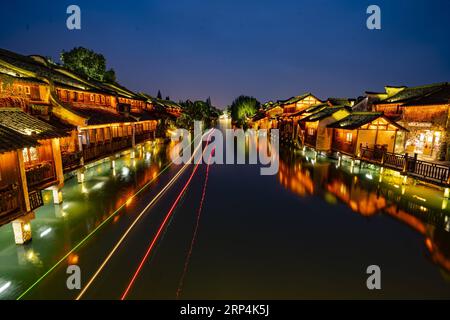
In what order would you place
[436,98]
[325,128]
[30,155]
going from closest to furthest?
[30,155] → [436,98] → [325,128]

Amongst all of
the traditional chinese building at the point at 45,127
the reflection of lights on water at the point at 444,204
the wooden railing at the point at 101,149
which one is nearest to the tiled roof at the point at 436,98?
the reflection of lights on water at the point at 444,204

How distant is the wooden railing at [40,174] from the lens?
40.9 feet

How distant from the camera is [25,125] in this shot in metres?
12.5

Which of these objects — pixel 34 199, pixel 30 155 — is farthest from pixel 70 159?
pixel 34 199

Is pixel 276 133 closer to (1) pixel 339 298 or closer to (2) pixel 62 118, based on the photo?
(2) pixel 62 118

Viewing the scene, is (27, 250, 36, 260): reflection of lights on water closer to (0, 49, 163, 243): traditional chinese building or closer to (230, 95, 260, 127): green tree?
(0, 49, 163, 243): traditional chinese building

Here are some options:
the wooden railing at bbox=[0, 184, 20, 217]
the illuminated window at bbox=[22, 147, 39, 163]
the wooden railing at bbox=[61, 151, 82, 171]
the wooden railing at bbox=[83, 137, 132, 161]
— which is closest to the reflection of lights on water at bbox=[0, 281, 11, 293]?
the wooden railing at bbox=[0, 184, 20, 217]

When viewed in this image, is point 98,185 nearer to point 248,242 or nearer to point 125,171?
point 125,171

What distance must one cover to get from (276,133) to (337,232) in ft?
152

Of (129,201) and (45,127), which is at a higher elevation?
(45,127)

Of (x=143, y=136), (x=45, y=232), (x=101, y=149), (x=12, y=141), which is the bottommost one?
(x=45, y=232)

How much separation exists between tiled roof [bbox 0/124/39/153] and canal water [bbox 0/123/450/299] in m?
4.52

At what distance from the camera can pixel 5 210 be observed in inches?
383

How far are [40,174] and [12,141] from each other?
416 centimetres
